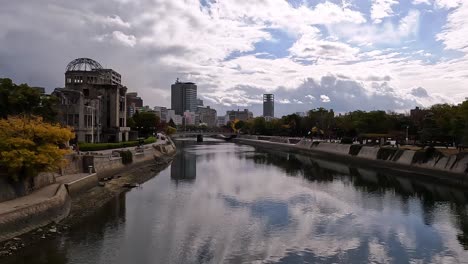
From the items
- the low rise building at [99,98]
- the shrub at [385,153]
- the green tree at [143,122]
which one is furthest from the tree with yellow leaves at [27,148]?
the green tree at [143,122]

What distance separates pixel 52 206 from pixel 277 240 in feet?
41.0

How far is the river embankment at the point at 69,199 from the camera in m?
19.3

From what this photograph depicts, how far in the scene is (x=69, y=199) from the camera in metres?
27.5

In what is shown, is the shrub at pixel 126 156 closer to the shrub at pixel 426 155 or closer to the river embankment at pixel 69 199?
the river embankment at pixel 69 199

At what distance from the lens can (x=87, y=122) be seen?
53969 millimetres

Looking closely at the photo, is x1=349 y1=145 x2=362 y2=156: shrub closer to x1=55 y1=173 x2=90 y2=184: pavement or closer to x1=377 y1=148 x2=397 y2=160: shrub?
x1=377 y1=148 x2=397 y2=160: shrub

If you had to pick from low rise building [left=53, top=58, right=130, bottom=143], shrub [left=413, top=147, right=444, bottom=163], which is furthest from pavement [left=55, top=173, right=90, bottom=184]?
shrub [left=413, top=147, right=444, bottom=163]

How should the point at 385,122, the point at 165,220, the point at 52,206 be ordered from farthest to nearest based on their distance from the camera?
the point at 385,122
the point at 165,220
the point at 52,206

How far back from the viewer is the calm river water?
18.9 m

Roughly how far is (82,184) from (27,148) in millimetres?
8296

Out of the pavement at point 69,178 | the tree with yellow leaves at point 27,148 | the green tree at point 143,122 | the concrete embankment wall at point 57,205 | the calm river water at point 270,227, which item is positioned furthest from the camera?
the green tree at point 143,122

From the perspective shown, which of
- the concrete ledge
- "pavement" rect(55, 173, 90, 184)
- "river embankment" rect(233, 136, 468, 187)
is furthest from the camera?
"river embankment" rect(233, 136, 468, 187)

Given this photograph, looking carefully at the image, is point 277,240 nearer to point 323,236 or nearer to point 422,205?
point 323,236

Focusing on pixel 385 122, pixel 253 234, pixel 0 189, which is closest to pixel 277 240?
pixel 253 234
